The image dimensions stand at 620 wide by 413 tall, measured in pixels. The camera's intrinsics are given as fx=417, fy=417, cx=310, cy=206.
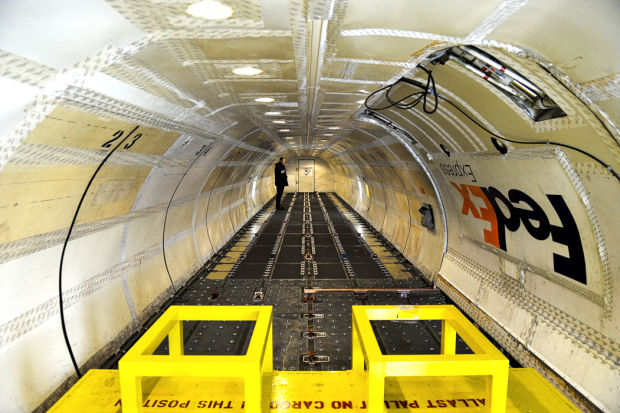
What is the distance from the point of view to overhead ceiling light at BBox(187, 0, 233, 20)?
2.20 m

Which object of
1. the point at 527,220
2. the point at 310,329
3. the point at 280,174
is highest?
the point at 280,174

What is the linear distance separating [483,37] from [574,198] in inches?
68.0

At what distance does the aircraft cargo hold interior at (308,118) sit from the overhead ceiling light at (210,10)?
0.02m

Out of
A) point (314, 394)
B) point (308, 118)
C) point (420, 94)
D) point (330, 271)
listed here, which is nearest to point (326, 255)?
point (330, 271)

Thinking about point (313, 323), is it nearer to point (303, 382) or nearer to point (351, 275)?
point (351, 275)

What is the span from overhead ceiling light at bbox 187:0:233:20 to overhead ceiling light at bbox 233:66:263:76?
1206mm

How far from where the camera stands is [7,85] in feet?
6.93

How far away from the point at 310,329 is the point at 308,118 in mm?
3694

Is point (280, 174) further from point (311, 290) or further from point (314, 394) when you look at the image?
point (314, 394)

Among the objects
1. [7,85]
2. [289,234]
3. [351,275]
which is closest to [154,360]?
[7,85]

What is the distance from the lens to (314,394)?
258 centimetres

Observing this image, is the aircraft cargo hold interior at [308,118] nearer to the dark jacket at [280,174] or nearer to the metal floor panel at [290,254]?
the metal floor panel at [290,254]

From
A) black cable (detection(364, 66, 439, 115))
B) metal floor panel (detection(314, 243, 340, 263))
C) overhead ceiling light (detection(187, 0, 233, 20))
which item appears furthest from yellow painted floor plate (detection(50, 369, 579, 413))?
metal floor panel (detection(314, 243, 340, 263))

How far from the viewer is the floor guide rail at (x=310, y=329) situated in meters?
2.56
